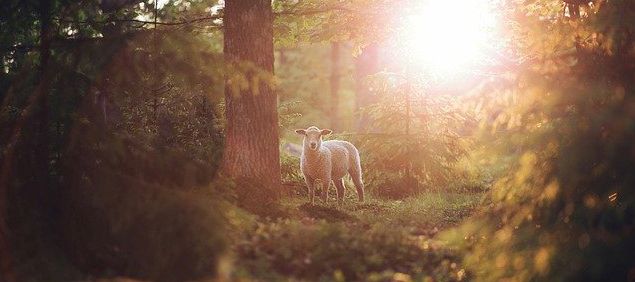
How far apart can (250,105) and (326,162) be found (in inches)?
174

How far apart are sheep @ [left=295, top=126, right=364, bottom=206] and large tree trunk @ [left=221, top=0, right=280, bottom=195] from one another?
11.0 ft

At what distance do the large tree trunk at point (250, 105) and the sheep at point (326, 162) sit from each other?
3344 millimetres

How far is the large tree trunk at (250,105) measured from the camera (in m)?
10.1

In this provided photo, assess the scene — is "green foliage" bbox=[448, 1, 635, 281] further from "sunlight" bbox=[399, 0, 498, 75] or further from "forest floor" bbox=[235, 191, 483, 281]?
"sunlight" bbox=[399, 0, 498, 75]

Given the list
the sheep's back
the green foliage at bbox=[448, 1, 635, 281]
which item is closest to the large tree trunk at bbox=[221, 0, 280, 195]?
the green foliage at bbox=[448, 1, 635, 281]

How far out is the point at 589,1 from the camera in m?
7.78

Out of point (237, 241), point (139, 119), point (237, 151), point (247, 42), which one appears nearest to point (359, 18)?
point (247, 42)

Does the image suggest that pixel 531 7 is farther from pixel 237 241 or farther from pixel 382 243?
pixel 237 241

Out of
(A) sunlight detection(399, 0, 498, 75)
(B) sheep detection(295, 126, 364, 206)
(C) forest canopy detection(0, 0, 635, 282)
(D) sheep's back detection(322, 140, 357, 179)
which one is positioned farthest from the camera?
(D) sheep's back detection(322, 140, 357, 179)

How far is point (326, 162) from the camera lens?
47.0ft

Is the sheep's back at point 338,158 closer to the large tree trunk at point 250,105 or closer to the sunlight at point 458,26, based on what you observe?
the sunlight at point 458,26

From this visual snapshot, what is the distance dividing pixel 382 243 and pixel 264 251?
Result: 129 cm

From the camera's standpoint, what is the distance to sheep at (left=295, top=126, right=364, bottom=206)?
46.6 feet

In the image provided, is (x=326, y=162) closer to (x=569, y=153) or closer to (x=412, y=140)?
(x=412, y=140)
